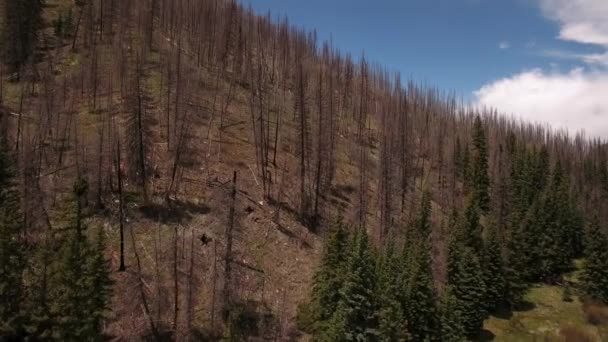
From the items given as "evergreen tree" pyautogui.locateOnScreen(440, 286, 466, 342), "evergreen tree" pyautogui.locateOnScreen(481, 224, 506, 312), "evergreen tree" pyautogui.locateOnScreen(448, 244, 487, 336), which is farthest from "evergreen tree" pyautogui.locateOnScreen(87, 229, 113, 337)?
"evergreen tree" pyautogui.locateOnScreen(481, 224, 506, 312)

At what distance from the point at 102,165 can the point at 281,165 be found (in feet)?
85.6

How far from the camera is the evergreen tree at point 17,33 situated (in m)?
81.7

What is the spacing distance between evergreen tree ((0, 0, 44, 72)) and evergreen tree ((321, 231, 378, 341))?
6642 centimetres

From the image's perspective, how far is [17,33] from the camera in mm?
83375

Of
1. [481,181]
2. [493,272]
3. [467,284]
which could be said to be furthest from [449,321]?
[481,181]

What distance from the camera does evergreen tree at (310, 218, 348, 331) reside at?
43281 mm

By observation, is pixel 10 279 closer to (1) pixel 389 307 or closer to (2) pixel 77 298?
(2) pixel 77 298

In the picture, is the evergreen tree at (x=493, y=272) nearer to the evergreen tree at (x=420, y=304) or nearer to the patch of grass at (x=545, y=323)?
the patch of grass at (x=545, y=323)

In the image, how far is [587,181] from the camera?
140000mm

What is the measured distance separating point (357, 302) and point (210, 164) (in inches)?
1268

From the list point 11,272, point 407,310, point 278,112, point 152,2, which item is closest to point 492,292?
point 407,310

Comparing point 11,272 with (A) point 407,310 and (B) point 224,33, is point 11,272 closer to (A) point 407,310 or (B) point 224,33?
(A) point 407,310

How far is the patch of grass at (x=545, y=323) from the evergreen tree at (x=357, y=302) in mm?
25129

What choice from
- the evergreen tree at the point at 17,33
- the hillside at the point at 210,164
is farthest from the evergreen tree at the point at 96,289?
the evergreen tree at the point at 17,33
